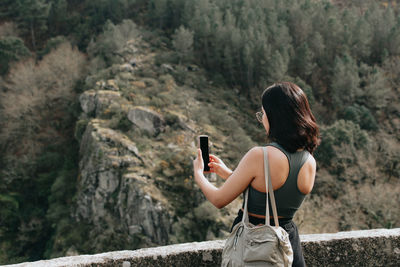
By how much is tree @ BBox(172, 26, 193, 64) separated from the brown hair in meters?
32.8

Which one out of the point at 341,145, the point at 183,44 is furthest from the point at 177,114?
the point at 341,145

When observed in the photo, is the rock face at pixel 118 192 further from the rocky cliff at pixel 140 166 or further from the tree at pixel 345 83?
the tree at pixel 345 83

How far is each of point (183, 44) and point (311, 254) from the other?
32.3 meters

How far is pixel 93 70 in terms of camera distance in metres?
32.9

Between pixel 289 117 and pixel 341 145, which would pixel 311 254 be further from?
pixel 341 145

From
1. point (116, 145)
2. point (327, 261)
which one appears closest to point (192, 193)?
point (116, 145)

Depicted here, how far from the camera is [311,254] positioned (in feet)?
10.1

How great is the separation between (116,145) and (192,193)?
654cm

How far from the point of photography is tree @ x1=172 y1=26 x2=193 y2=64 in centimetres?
3378

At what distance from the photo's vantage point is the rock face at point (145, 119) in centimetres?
2617

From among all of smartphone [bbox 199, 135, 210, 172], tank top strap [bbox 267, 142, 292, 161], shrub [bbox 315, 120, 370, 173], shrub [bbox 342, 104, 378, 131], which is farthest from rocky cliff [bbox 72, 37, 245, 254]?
tank top strap [bbox 267, 142, 292, 161]

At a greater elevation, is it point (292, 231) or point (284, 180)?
point (284, 180)

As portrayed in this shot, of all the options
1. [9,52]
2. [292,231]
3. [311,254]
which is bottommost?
[9,52]

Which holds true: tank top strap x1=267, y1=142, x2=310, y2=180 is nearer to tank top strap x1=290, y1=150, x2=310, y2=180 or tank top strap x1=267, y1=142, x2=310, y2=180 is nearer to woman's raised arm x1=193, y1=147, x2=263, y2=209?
tank top strap x1=290, y1=150, x2=310, y2=180
